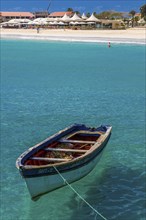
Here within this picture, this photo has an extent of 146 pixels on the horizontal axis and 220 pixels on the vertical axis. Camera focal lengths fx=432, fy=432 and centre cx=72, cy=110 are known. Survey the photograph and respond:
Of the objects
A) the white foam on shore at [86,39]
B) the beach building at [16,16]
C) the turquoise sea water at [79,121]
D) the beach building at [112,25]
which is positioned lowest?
the turquoise sea water at [79,121]

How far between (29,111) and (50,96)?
553 cm

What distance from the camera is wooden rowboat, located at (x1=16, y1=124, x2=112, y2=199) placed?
499 inches

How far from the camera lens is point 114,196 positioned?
14578mm

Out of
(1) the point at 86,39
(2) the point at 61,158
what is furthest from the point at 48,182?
(1) the point at 86,39

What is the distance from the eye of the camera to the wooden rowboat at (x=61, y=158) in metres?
12.7

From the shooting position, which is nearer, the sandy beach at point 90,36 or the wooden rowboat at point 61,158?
the wooden rowboat at point 61,158

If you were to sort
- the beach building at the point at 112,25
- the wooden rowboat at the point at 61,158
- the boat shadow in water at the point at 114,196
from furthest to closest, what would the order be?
the beach building at the point at 112,25 → the boat shadow in water at the point at 114,196 → the wooden rowboat at the point at 61,158

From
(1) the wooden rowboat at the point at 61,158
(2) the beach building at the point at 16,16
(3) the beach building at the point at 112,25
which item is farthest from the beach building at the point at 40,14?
(1) the wooden rowboat at the point at 61,158

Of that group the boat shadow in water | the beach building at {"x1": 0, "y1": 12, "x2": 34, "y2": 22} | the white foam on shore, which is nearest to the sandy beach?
the white foam on shore

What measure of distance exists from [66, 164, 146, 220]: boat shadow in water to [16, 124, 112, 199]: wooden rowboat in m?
0.72

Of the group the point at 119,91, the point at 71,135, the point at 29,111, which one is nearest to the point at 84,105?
the point at 29,111

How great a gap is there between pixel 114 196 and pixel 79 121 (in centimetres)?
967

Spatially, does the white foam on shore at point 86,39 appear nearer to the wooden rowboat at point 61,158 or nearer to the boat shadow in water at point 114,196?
the wooden rowboat at point 61,158

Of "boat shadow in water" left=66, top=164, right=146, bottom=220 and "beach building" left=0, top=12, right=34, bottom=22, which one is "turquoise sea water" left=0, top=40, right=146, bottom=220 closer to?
"boat shadow in water" left=66, top=164, right=146, bottom=220
